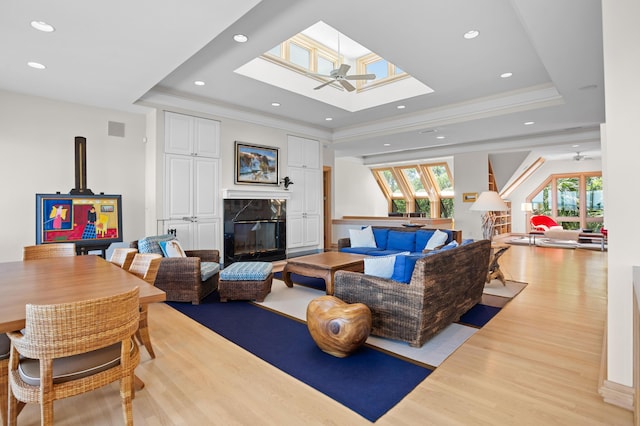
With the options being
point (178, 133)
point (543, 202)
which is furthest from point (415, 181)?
point (178, 133)

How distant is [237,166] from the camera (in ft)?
20.4

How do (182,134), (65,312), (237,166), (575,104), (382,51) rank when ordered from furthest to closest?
(237,166) → (182,134) → (575,104) → (382,51) → (65,312)

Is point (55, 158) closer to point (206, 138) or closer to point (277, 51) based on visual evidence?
point (206, 138)

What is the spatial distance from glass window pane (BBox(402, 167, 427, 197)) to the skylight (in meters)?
6.69

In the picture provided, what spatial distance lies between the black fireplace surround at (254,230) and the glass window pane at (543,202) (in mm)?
10857

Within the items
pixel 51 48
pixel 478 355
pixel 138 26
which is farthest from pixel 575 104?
pixel 51 48

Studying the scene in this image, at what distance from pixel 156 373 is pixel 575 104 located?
6.52 m

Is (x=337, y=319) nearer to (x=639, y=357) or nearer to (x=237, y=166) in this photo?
(x=639, y=357)

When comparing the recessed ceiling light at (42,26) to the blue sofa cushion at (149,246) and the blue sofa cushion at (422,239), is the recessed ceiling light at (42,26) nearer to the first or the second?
the blue sofa cushion at (149,246)

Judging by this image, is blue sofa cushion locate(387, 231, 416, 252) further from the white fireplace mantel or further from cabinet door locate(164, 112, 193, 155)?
cabinet door locate(164, 112, 193, 155)

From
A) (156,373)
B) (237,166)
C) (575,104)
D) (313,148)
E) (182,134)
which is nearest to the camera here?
(156,373)

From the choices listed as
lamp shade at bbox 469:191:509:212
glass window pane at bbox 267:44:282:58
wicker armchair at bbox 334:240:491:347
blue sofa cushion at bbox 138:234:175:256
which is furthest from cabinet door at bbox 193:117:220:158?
lamp shade at bbox 469:191:509:212

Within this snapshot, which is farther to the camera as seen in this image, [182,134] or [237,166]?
[237,166]

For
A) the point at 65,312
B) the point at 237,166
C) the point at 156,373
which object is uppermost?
the point at 237,166
